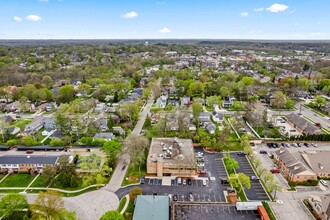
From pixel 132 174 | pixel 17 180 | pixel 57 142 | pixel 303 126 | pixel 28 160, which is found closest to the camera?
pixel 17 180

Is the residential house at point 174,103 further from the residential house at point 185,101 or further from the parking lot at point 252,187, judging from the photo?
the parking lot at point 252,187

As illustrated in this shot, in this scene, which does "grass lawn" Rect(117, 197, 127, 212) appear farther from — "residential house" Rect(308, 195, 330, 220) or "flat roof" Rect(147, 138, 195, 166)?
"residential house" Rect(308, 195, 330, 220)

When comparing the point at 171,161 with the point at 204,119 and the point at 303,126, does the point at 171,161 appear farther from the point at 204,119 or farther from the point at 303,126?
the point at 303,126

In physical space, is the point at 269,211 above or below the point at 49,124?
below

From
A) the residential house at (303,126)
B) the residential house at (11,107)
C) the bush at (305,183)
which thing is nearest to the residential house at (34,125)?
the residential house at (11,107)

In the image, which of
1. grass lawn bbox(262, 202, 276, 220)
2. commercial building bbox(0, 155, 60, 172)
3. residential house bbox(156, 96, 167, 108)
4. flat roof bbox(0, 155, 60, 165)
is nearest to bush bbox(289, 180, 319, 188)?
grass lawn bbox(262, 202, 276, 220)

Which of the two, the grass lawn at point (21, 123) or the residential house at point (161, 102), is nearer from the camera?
the grass lawn at point (21, 123)

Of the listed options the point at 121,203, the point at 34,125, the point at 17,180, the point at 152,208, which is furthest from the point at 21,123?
the point at 152,208
